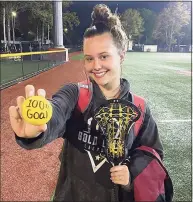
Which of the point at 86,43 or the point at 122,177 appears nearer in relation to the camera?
the point at 122,177

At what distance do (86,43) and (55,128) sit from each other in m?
0.50

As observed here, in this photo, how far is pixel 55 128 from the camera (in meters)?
1.41

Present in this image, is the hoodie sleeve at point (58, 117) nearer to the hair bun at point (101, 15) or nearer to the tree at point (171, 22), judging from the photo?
the hair bun at point (101, 15)

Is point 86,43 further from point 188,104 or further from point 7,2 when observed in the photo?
point 7,2

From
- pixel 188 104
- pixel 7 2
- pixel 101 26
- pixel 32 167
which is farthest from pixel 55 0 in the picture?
pixel 101 26

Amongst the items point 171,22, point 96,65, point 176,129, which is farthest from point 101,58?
point 171,22

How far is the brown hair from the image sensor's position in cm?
154

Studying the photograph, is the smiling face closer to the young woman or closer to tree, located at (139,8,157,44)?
the young woman

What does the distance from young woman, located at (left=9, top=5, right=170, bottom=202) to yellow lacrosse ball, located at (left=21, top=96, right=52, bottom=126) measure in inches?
11.6

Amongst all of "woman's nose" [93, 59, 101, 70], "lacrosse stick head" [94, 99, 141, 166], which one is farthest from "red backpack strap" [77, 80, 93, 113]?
"lacrosse stick head" [94, 99, 141, 166]

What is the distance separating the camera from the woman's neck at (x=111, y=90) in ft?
5.33

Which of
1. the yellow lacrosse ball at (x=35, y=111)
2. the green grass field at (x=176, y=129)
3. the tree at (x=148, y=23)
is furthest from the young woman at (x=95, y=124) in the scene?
the tree at (x=148, y=23)

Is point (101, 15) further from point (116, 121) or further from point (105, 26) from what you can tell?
point (116, 121)

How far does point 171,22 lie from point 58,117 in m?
79.6
